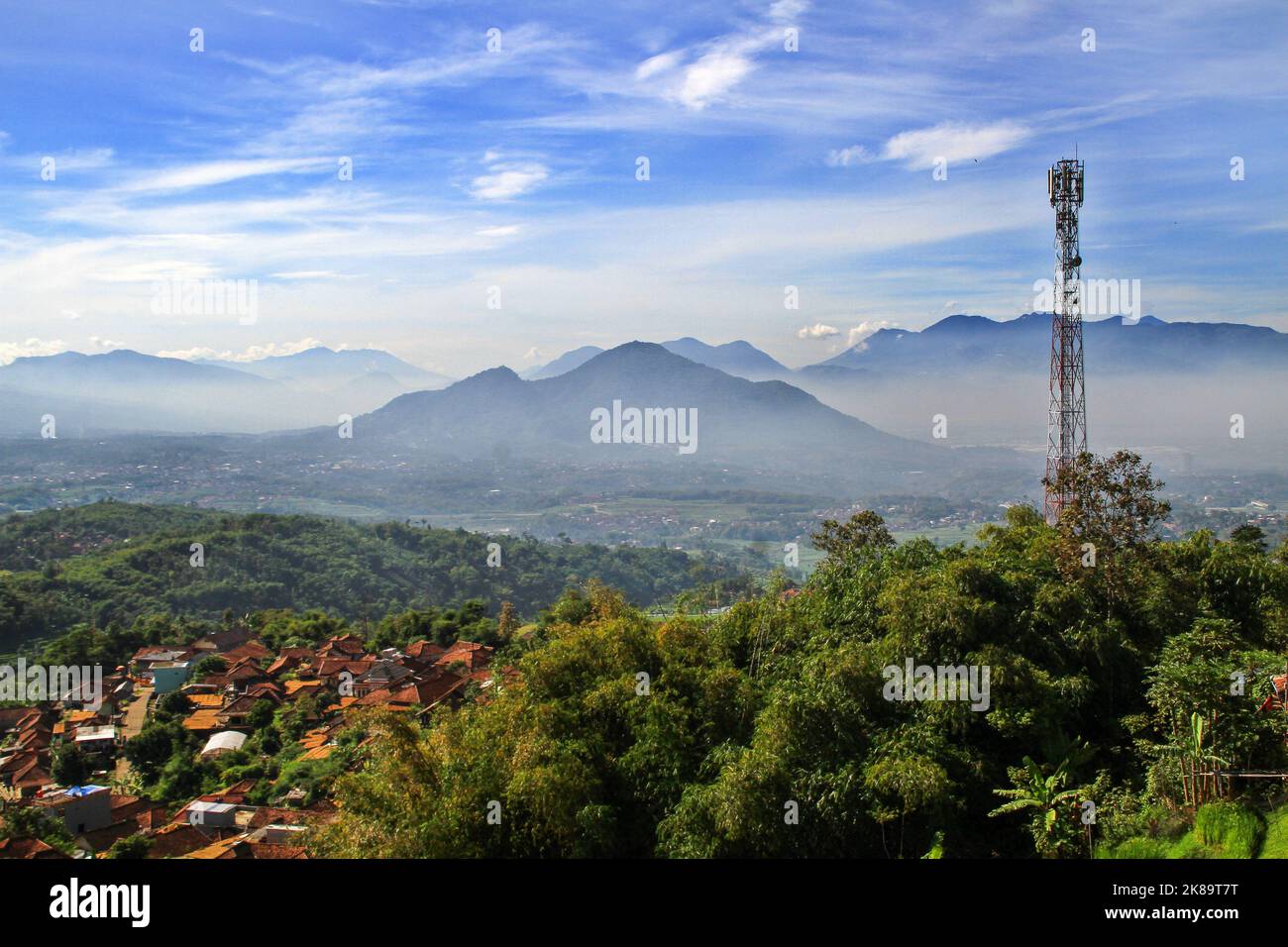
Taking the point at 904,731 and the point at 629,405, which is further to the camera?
the point at 629,405

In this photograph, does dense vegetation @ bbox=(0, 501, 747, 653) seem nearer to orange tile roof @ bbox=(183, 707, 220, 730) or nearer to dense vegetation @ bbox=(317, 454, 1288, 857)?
orange tile roof @ bbox=(183, 707, 220, 730)

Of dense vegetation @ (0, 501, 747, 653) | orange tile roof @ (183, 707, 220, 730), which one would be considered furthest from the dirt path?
dense vegetation @ (0, 501, 747, 653)

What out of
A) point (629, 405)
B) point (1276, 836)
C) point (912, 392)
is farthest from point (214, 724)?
point (629, 405)

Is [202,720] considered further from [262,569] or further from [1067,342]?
[262,569]

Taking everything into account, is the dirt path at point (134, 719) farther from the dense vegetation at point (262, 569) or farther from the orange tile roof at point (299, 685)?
the dense vegetation at point (262, 569)

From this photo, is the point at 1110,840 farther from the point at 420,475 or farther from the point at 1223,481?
the point at 420,475
